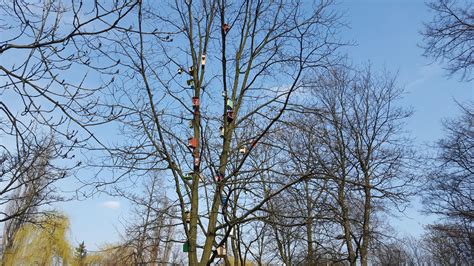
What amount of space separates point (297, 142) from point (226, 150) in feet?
11.6

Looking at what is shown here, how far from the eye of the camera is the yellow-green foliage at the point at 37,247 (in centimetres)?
2172

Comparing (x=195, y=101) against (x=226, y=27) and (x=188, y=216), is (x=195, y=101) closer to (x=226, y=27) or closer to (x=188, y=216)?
(x=226, y=27)

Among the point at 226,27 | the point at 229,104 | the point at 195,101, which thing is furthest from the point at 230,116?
the point at 226,27


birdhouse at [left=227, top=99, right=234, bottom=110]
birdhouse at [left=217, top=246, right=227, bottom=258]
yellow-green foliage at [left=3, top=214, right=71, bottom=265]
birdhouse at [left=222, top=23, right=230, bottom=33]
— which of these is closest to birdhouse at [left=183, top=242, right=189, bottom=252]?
birdhouse at [left=217, top=246, right=227, bottom=258]

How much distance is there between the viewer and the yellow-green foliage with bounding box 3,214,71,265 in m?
21.7

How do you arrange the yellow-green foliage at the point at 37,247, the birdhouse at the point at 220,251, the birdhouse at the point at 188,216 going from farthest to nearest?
the yellow-green foliage at the point at 37,247 < the birdhouse at the point at 220,251 < the birdhouse at the point at 188,216

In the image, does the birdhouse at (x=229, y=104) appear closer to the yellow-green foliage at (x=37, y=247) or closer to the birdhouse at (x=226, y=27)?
the birdhouse at (x=226, y=27)

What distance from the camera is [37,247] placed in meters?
23.3

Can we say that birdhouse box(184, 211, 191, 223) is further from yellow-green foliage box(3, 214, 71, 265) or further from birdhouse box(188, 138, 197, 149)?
yellow-green foliage box(3, 214, 71, 265)

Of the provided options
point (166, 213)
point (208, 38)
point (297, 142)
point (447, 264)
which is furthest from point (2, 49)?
point (447, 264)

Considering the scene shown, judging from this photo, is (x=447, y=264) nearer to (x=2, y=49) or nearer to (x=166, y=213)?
(x=166, y=213)

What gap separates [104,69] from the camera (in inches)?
127

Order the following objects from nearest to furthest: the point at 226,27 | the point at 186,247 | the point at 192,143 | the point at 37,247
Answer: the point at 186,247 → the point at 192,143 → the point at 226,27 → the point at 37,247

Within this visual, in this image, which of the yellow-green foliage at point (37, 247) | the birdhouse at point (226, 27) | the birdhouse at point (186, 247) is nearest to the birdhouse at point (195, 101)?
the birdhouse at point (226, 27)
